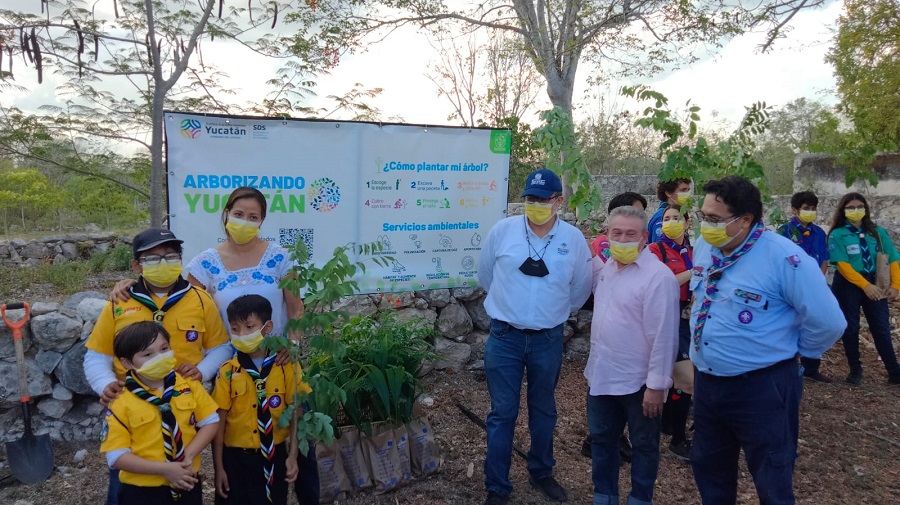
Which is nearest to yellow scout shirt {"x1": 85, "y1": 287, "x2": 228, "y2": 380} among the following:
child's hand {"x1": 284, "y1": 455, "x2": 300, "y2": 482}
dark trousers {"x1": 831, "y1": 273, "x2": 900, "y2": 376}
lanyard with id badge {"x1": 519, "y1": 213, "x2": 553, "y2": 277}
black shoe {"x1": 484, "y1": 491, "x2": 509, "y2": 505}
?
child's hand {"x1": 284, "y1": 455, "x2": 300, "y2": 482}

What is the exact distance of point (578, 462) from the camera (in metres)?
3.94

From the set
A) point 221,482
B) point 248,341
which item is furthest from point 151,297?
→ point 221,482

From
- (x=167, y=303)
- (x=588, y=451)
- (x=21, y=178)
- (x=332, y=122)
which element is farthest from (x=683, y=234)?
(x=21, y=178)

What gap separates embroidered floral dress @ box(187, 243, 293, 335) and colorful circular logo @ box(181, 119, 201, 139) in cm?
134

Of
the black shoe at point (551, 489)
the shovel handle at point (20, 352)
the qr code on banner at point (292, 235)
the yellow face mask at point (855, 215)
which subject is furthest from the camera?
the yellow face mask at point (855, 215)

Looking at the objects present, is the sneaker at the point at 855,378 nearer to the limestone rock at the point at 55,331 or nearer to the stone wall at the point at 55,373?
the stone wall at the point at 55,373

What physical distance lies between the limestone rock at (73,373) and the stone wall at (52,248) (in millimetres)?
9408

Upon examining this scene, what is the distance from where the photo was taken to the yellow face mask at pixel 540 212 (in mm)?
3334

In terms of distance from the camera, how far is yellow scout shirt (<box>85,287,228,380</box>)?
8.09ft

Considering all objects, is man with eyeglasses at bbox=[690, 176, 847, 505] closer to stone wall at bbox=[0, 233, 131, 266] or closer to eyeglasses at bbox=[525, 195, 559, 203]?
eyeglasses at bbox=[525, 195, 559, 203]

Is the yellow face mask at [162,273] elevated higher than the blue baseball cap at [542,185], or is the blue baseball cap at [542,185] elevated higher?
the blue baseball cap at [542,185]

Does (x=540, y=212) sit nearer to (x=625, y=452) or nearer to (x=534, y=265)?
(x=534, y=265)

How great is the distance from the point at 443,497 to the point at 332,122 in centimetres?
268

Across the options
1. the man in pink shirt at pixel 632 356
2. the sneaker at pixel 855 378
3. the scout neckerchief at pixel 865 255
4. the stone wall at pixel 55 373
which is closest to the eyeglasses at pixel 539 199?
the man in pink shirt at pixel 632 356
